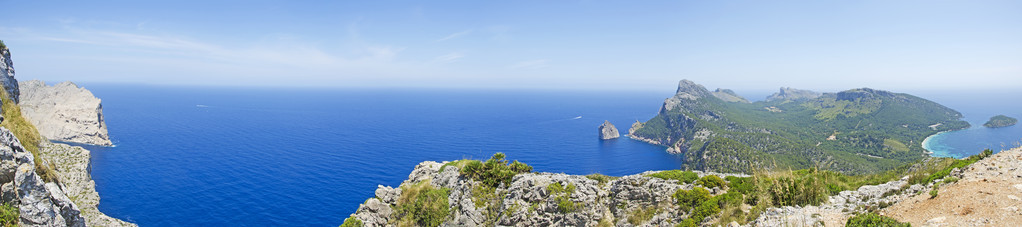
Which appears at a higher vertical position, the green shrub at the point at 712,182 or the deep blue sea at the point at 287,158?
the green shrub at the point at 712,182

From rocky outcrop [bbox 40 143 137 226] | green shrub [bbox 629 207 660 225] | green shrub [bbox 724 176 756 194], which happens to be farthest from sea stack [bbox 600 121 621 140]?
rocky outcrop [bbox 40 143 137 226]

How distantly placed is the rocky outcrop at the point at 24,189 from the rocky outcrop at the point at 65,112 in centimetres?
14668

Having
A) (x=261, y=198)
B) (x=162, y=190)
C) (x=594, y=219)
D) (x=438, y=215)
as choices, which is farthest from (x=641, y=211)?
(x=162, y=190)

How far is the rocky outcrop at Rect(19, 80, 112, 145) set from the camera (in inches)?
4560

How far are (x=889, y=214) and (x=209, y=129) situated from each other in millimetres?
181085

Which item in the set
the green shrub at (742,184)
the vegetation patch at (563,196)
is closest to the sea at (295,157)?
the vegetation patch at (563,196)

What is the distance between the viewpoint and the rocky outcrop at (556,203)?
24391mm

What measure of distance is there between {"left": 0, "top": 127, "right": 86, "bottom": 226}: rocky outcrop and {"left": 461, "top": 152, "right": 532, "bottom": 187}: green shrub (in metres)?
22.2

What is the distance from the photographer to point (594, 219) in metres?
25.5

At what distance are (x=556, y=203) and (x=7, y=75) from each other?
27.2 m

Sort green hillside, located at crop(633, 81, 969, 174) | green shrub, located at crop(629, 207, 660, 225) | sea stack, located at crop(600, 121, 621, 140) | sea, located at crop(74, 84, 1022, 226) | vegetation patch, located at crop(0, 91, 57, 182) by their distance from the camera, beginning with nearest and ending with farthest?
vegetation patch, located at crop(0, 91, 57, 182), green shrub, located at crop(629, 207, 660, 225), sea, located at crop(74, 84, 1022, 226), green hillside, located at crop(633, 81, 969, 174), sea stack, located at crop(600, 121, 621, 140)

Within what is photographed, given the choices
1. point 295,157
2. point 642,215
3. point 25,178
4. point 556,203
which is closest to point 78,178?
point 295,157

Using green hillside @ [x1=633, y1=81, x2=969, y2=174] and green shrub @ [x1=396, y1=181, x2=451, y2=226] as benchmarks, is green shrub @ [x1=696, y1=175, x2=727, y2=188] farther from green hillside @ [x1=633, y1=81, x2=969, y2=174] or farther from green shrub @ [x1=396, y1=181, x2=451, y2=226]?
green hillside @ [x1=633, y1=81, x2=969, y2=174]

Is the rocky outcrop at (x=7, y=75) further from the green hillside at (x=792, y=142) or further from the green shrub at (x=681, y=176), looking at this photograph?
the green hillside at (x=792, y=142)
